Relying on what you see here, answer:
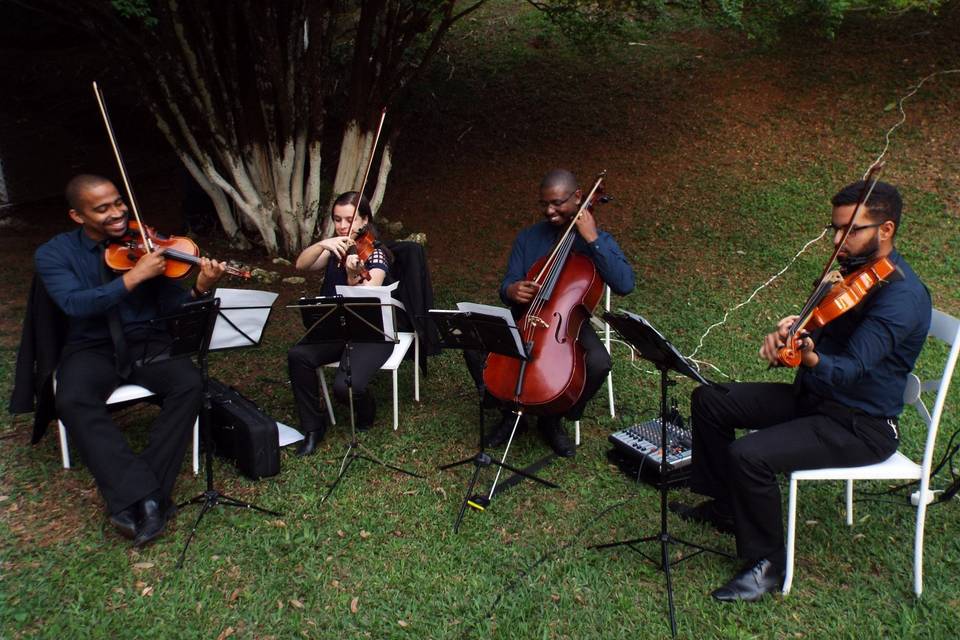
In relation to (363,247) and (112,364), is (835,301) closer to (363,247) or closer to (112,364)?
(363,247)

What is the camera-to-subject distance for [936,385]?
3.46 metres

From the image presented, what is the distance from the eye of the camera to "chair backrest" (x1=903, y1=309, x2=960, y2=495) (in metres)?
→ 3.21

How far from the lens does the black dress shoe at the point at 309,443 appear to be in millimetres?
4656

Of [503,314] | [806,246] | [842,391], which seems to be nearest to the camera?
[842,391]

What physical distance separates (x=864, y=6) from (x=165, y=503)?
12297 mm

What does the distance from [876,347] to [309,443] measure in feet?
10.5

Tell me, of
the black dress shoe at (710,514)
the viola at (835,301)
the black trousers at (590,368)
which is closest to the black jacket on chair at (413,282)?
the black trousers at (590,368)

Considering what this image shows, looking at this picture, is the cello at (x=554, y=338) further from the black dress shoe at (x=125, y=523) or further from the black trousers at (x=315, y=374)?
the black dress shoe at (x=125, y=523)

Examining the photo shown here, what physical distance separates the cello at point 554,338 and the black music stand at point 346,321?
0.69m

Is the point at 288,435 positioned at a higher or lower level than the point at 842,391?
lower

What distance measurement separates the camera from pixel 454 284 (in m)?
7.77

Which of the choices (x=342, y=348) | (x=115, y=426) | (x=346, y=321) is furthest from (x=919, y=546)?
(x=115, y=426)

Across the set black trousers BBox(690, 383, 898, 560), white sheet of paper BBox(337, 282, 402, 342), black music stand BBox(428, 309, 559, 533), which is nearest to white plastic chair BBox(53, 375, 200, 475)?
white sheet of paper BBox(337, 282, 402, 342)

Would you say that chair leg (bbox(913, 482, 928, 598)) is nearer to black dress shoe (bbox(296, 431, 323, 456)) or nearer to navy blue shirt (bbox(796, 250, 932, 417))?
Answer: navy blue shirt (bbox(796, 250, 932, 417))
